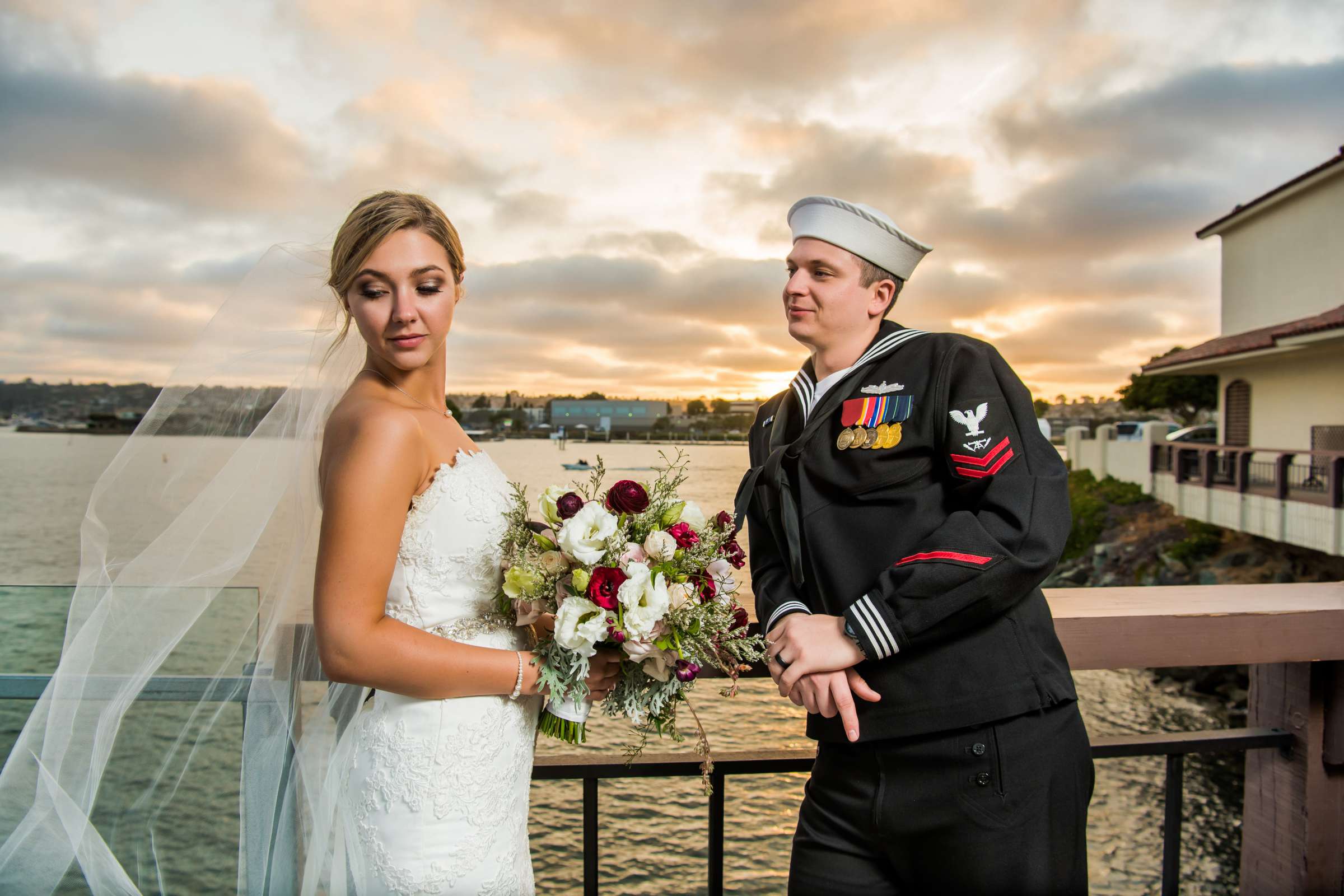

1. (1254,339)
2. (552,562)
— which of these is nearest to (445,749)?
(552,562)

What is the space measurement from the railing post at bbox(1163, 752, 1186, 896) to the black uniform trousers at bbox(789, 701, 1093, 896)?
0.67 m

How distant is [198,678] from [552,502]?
2.82 feet

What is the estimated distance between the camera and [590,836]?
1980mm

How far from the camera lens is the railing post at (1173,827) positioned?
6.81 ft

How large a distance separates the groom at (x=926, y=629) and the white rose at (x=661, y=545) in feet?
1.02

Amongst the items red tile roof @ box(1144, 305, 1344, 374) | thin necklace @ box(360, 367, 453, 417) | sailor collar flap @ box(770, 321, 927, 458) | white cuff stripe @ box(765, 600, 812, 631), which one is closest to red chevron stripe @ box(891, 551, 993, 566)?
white cuff stripe @ box(765, 600, 812, 631)

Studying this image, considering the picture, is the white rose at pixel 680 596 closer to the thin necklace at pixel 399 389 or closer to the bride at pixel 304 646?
the bride at pixel 304 646

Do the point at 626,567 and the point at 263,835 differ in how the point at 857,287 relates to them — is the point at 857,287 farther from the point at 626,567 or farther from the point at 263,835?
the point at 263,835

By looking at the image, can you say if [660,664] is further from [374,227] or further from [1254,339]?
[1254,339]

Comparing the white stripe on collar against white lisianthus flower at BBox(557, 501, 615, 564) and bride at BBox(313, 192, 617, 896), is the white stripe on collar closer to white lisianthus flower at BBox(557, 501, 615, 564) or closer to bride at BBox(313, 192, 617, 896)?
white lisianthus flower at BBox(557, 501, 615, 564)

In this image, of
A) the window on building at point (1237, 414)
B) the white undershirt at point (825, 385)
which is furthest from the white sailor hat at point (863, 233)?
the window on building at point (1237, 414)

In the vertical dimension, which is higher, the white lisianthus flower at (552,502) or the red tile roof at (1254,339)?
the red tile roof at (1254,339)

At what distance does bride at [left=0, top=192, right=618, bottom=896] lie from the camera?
1549 mm

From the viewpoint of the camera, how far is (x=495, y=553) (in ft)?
5.49
